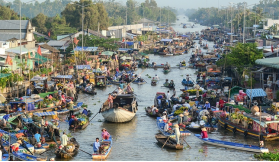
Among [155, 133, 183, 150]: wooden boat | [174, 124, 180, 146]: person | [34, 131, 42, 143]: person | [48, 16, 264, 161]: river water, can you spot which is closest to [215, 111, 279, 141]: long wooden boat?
[48, 16, 264, 161]: river water

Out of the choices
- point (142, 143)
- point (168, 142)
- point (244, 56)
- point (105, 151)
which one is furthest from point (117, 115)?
point (244, 56)

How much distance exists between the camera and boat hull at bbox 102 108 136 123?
33.6 metres

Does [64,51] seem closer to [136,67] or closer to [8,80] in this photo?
[136,67]

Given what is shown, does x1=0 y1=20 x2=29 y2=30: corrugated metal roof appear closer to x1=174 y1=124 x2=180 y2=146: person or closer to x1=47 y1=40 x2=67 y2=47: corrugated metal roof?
x1=47 y1=40 x2=67 y2=47: corrugated metal roof

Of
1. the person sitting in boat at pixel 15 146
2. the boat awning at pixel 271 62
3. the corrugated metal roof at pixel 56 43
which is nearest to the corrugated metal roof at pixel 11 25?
the corrugated metal roof at pixel 56 43

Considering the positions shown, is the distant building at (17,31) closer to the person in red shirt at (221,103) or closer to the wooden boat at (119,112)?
the wooden boat at (119,112)

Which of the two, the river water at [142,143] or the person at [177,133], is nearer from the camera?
the river water at [142,143]

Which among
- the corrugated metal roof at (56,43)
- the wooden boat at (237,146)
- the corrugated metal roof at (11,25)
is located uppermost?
the corrugated metal roof at (11,25)

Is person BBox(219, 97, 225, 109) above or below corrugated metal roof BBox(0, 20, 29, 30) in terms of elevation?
below

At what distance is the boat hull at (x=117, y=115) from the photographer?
3362cm

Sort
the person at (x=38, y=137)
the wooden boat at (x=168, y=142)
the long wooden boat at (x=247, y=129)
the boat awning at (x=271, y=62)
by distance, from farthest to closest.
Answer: the boat awning at (x=271, y=62) → the long wooden boat at (x=247, y=129) → the wooden boat at (x=168, y=142) → the person at (x=38, y=137)

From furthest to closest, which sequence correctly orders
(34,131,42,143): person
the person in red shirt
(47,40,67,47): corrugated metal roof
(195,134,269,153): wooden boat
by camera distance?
(47,40,67,47): corrugated metal roof, the person in red shirt, (34,131,42,143): person, (195,134,269,153): wooden boat

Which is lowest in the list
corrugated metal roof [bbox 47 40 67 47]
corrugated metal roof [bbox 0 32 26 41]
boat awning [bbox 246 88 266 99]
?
boat awning [bbox 246 88 266 99]

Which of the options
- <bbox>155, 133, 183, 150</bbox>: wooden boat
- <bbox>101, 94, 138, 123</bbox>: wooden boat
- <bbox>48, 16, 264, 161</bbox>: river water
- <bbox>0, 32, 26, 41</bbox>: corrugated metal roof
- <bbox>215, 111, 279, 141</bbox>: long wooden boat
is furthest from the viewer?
<bbox>0, 32, 26, 41</bbox>: corrugated metal roof
